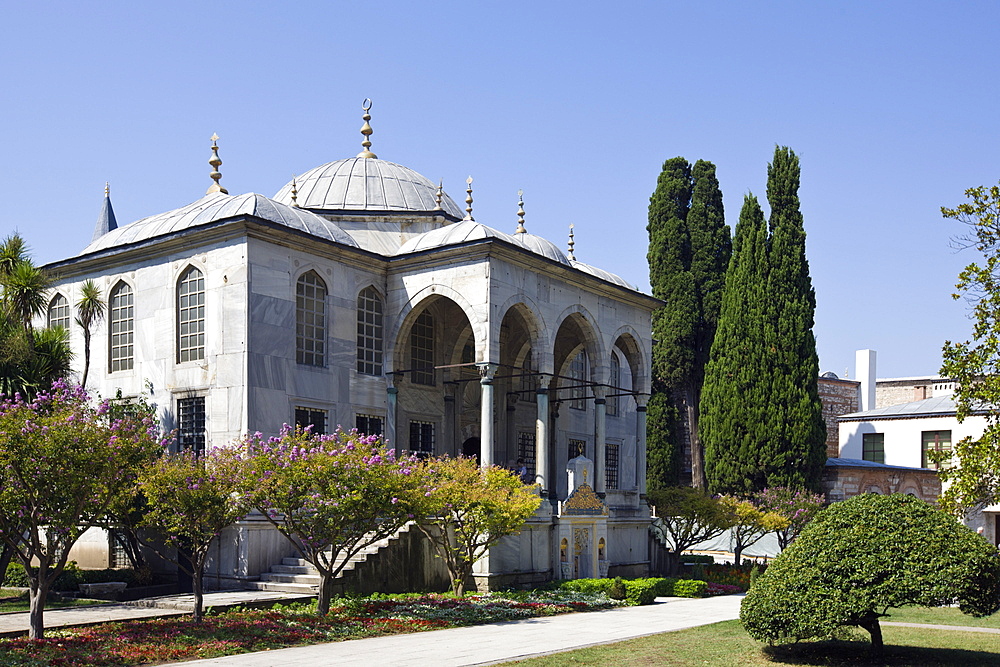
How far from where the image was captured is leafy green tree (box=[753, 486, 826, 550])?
104ft

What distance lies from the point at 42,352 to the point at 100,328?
399cm

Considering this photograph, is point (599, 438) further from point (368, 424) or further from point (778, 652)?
point (778, 652)

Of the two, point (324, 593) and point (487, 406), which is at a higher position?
point (487, 406)

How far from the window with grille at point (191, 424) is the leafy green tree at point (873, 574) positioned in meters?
13.1

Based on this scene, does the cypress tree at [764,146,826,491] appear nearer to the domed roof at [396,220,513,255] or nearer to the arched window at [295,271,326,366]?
the domed roof at [396,220,513,255]

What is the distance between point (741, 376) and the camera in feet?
119

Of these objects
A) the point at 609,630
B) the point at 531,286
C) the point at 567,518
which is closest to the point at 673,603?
the point at 567,518

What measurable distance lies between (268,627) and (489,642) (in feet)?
11.0

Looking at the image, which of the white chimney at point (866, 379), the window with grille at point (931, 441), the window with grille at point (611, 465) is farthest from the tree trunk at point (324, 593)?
the white chimney at point (866, 379)

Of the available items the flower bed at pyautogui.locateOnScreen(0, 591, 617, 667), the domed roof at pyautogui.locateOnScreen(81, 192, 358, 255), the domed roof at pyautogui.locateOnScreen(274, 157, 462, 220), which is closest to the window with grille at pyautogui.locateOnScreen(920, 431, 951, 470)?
the domed roof at pyautogui.locateOnScreen(274, 157, 462, 220)

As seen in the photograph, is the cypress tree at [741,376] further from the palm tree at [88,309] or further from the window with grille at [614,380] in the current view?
the palm tree at [88,309]

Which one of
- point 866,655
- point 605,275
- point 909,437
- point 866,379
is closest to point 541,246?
point 605,275

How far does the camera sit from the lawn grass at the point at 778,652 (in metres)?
13.2

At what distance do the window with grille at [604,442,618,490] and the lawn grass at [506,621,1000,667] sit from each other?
62.6 feet
